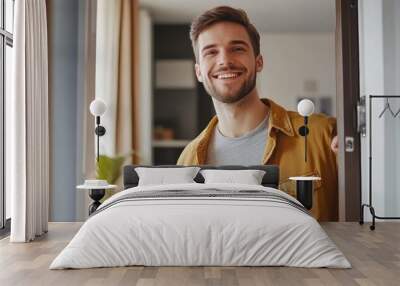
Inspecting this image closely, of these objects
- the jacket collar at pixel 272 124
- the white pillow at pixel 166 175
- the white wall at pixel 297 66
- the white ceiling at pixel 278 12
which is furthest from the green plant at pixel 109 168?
the white wall at pixel 297 66

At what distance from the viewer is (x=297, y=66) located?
6738 millimetres

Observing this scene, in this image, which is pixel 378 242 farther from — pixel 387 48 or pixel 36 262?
pixel 36 262

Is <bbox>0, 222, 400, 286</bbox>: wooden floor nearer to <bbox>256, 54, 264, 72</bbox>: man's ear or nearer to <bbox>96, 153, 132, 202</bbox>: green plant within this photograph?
<bbox>96, 153, 132, 202</bbox>: green plant

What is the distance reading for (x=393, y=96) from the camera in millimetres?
6223

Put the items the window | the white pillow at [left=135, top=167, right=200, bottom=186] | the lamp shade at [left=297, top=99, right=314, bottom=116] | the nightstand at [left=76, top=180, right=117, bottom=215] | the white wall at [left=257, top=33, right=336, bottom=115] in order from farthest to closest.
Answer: the white wall at [left=257, top=33, right=336, bottom=115]
the lamp shade at [left=297, top=99, right=314, bottom=116]
the nightstand at [left=76, top=180, right=117, bottom=215]
the white pillow at [left=135, top=167, right=200, bottom=186]
the window

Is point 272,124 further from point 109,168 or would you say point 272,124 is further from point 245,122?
point 109,168

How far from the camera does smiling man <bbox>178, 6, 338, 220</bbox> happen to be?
253 inches

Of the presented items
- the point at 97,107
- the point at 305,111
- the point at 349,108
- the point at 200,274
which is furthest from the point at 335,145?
the point at 200,274

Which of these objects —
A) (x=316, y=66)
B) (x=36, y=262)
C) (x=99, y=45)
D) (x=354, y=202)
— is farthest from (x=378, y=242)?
(x=99, y=45)

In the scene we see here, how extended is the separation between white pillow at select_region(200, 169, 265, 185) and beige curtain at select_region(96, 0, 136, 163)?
1165 millimetres

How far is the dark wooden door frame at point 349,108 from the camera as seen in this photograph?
652 centimetres

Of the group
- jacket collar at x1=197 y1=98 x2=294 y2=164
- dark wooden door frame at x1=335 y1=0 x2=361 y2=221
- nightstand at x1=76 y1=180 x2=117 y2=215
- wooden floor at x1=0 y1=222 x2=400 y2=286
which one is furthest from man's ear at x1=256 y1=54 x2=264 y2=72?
wooden floor at x1=0 y1=222 x2=400 y2=286

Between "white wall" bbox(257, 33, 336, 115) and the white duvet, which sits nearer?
the white duvet

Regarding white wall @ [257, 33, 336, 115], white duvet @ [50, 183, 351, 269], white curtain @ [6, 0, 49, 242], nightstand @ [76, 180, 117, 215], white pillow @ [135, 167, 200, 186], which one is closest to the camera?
white duvet @ [50, 183, 351, 269]
